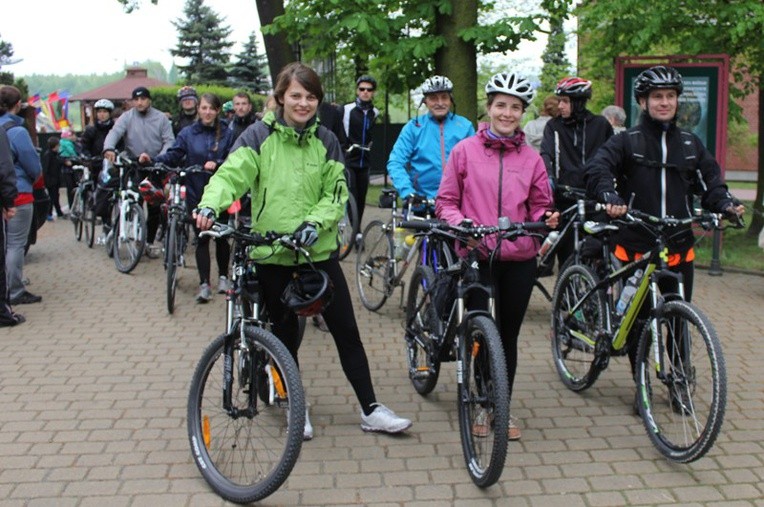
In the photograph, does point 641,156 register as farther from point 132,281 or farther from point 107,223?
point 107,223

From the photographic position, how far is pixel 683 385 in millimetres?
4652

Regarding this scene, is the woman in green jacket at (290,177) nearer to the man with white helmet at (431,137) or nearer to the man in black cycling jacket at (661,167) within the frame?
the man in black cycling jacket at (661,167)

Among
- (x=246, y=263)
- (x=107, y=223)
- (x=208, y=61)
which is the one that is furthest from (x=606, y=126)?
(x=208, y=61)

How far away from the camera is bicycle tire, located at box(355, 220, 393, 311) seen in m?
8.08

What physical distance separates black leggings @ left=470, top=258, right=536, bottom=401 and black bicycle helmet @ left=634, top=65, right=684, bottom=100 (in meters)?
1.15

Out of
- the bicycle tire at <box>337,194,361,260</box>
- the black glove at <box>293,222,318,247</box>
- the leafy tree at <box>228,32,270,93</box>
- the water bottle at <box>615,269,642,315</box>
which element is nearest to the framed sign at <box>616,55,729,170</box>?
the bicycle tire at <box>337,194,361,260</box>

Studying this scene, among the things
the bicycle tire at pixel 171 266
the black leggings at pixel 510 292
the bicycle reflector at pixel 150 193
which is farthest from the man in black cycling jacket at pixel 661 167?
the bicycle reflector at pixel 150 193

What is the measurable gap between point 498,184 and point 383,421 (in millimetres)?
1399

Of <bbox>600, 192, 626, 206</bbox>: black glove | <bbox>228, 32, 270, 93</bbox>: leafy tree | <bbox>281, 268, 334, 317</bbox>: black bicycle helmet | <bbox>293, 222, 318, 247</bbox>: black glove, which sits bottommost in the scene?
<bbox>281, 268, 334, 317</bbox>: black bicycle helmet

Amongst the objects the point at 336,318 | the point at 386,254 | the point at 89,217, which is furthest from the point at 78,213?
the point at 336,318

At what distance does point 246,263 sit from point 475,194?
4.02 feet

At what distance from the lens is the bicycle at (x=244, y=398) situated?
13.4ft

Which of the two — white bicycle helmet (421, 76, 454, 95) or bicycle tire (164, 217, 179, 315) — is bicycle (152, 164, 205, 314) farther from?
white bicycle helmet (421, 76, 454, 95)

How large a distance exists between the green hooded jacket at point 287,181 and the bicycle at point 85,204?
8.14 m
